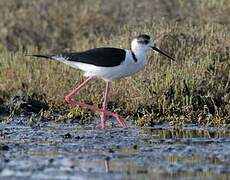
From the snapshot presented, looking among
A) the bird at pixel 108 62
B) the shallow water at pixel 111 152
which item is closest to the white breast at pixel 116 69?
the bird at pixel 108 62

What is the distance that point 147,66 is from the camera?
11.4 metres

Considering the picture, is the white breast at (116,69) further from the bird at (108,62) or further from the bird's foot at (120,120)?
the bird's foot at (120,120)

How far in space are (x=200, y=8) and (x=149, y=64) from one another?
3.66 m

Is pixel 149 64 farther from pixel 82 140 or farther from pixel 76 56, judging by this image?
pixel 82 140

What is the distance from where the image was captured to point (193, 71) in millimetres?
10992

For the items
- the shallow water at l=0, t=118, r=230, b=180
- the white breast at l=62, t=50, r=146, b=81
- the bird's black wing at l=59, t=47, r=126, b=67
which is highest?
the bird's black wing at l=59, t=47, r=126, b=67

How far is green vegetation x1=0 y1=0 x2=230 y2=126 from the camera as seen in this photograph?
10.5 m

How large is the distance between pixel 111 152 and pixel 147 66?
3472 mm

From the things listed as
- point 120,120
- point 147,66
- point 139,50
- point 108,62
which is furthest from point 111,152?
Answer: point 147,66

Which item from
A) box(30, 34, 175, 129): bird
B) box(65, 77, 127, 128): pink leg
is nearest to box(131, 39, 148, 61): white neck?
box(30, 34, 175, 129): bird

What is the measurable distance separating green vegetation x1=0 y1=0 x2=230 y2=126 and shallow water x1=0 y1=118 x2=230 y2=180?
0.64 m

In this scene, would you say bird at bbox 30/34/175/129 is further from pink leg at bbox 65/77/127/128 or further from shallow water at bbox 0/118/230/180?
shallow water at bbox 0/118/230/180

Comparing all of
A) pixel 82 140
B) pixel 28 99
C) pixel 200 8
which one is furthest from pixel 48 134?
pixel 200 8

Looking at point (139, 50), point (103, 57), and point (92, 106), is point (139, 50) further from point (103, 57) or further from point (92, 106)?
point (92, 106)
